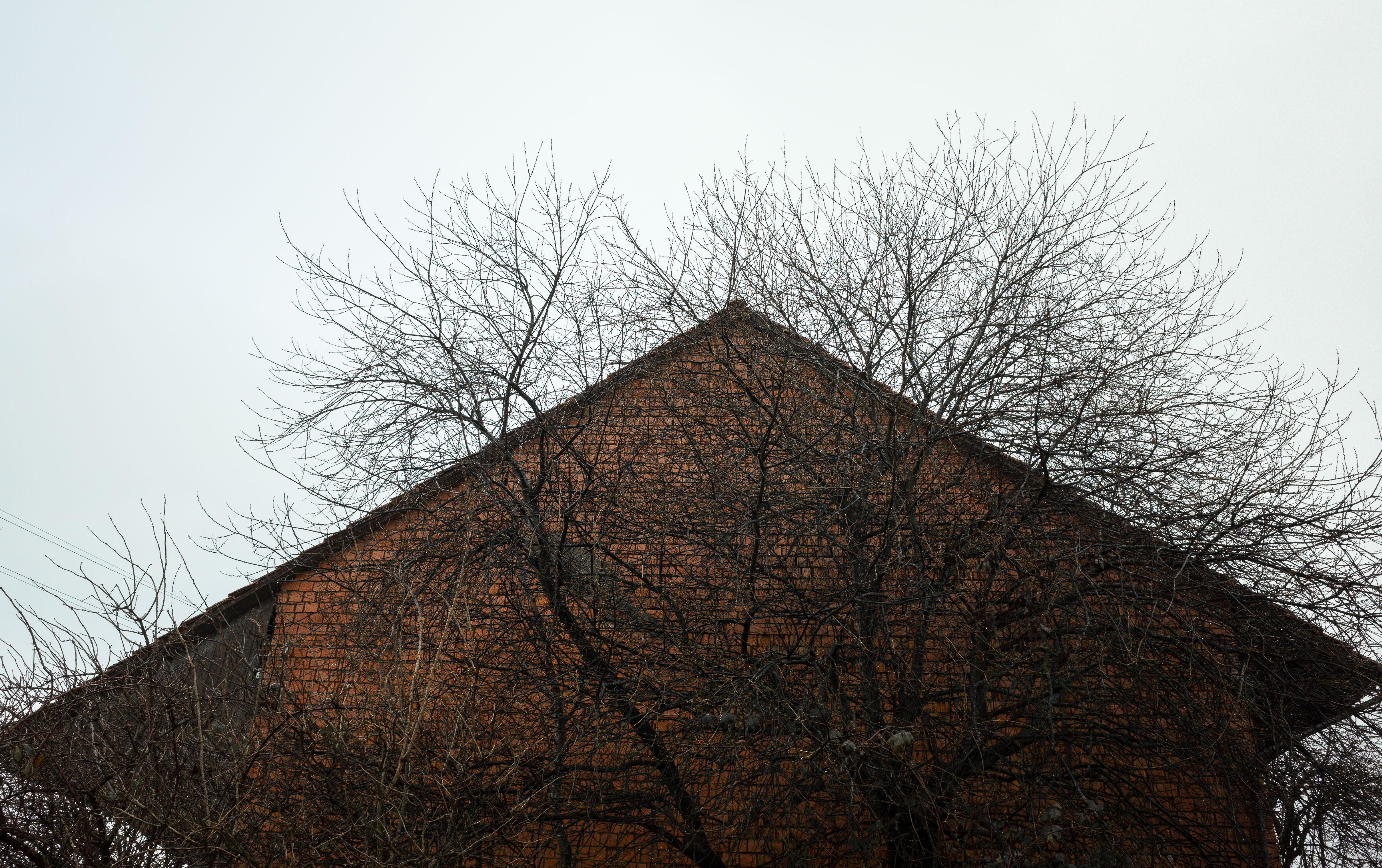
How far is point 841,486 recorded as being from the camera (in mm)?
6203

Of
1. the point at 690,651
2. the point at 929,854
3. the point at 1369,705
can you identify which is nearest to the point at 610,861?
the point at 690,651

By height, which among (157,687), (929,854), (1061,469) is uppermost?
(157,687)

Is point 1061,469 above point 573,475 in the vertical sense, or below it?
below

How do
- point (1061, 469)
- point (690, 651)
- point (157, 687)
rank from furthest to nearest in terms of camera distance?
1. point (1061, 469)
2. point (690, 651)
3. point (157, 687)

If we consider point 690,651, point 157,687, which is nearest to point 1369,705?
point 690,651

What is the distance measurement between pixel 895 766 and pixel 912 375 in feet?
9.52

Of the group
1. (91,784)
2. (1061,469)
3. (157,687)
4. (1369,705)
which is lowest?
(1369,705)

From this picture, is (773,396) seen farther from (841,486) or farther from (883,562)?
(883,562)

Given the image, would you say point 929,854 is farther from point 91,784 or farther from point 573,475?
point 91,784

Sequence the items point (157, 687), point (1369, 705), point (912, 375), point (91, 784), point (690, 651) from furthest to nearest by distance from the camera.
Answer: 1. point (912, 375)
2. point (690, 651)
3. point (1369, 705)
4. point (157, 687)
5. point (91, 784)

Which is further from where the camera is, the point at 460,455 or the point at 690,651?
the point at 460,455

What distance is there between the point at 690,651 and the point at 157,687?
307 cm

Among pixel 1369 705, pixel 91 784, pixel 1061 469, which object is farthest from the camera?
pixel 1061 469

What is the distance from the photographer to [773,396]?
6984 millimetres
